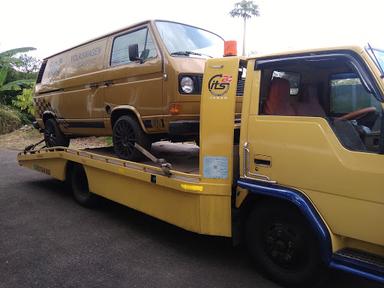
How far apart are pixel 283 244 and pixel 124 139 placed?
2.67 m

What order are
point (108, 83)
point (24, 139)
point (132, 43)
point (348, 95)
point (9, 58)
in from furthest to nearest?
point (9, 58), point (24, 139), point (108, 83), point (132, 43), point (348, 95)

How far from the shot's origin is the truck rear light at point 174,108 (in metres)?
4.77

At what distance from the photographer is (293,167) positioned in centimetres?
349

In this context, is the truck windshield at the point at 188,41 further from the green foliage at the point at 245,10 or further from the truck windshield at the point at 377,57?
the green foliage at the point at 245,10

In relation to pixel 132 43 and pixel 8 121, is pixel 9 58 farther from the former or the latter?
pixel 132 43

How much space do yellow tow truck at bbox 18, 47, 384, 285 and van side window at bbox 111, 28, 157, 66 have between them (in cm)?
125

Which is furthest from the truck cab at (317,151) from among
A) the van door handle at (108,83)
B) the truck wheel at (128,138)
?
the van door handle at (108,83)

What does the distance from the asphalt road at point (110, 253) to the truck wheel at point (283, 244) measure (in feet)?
0.57

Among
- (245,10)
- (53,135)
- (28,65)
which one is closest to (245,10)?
(245,10)

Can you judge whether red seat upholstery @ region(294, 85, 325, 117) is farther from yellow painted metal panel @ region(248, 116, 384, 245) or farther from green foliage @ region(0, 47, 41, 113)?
green foliage @ region(0, 47, 41, 113)

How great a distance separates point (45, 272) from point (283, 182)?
2466 millimetres

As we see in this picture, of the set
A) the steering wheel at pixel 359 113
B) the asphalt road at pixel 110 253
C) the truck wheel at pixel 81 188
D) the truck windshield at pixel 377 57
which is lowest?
the asphalt road at pixel 110 253

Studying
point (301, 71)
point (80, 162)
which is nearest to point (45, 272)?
point (80, 162)

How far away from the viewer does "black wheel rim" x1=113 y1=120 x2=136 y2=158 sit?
17.7 feet
